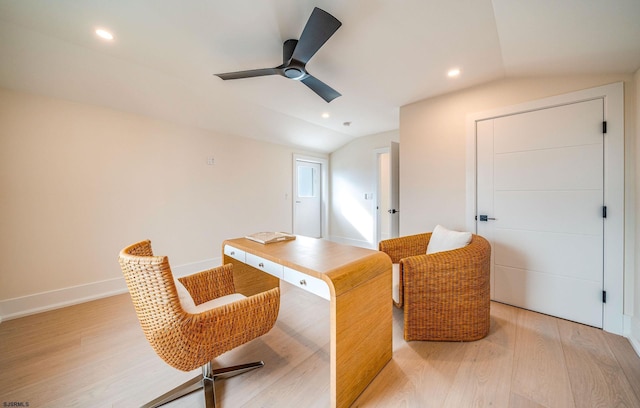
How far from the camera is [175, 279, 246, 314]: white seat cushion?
3.91 ft

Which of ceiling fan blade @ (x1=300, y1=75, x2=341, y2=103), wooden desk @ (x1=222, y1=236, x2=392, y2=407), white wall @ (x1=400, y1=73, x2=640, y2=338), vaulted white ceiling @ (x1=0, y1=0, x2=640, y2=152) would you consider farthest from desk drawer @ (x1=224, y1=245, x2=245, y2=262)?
white wall @ (x1=400, y1=73, x2=640, y2=338)

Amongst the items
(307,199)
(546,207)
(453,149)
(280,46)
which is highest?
(280,46)

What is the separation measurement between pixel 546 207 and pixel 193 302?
3034 millimetres

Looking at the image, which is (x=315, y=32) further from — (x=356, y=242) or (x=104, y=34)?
(x=356, y=242)

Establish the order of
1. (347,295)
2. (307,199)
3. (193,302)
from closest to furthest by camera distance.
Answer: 1. (347,295)
2. (193,302)
3. (307,199)

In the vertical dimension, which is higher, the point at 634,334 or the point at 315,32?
the point at 315,32

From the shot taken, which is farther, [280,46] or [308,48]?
[280,46]

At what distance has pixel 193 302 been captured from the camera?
131 cm

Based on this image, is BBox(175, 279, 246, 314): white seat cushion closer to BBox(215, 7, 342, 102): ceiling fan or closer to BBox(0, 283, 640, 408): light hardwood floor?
BBox(0, 283, 640, 408): light hardwood floor

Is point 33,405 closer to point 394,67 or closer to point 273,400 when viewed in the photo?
point 273,400

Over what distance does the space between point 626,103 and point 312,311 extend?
3196 mm

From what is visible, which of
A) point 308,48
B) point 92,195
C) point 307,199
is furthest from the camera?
point 307,199

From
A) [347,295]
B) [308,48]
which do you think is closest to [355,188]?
[308,48]

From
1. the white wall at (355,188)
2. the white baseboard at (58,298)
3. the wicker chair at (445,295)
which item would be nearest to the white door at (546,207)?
the wicker chair at (445,295)
